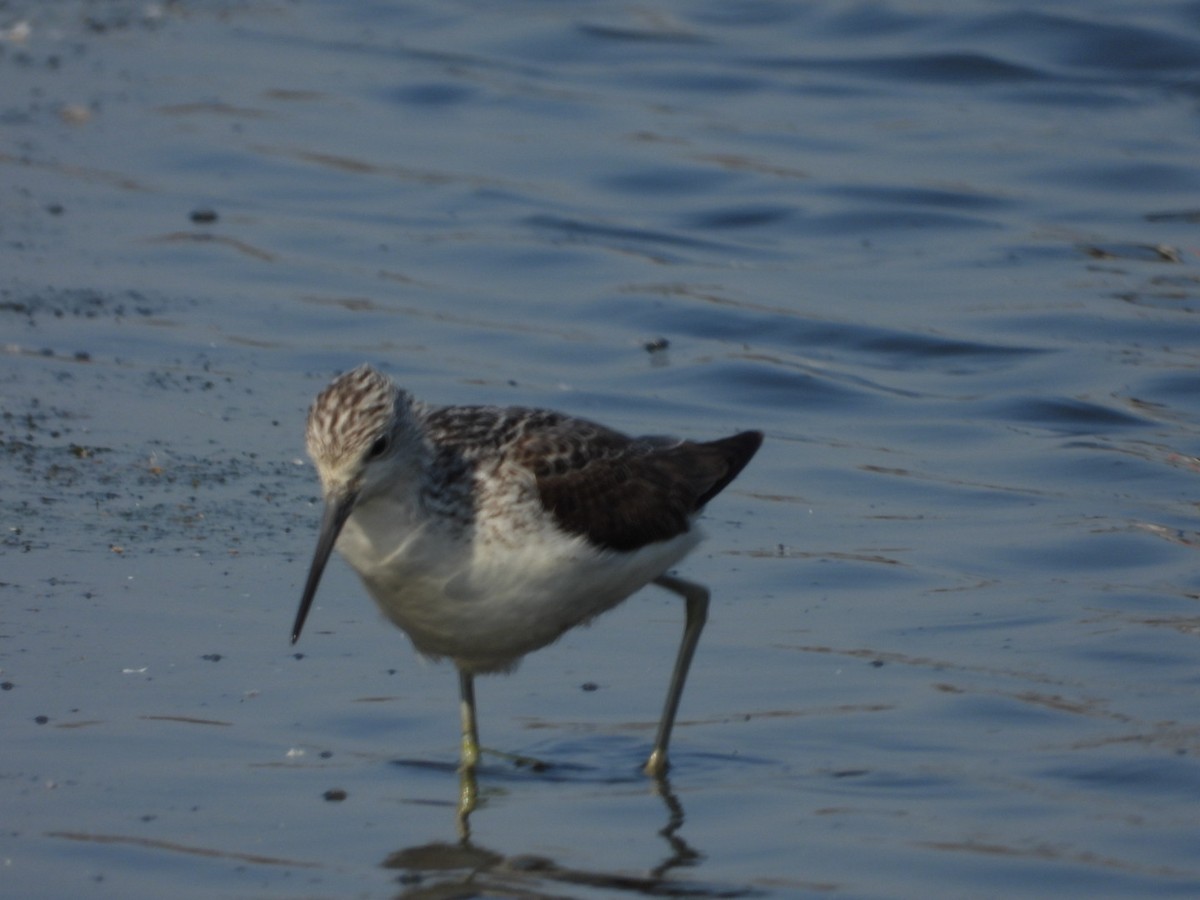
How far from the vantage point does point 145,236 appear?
43.9 ft

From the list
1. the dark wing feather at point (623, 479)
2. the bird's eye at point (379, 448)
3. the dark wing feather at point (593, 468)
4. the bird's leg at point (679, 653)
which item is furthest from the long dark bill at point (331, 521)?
the bird's leg at point (679, 653)

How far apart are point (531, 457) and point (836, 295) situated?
22.0 feet

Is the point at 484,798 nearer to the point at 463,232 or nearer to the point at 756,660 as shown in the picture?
the point at 756,660

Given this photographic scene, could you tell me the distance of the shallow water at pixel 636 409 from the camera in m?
6.41

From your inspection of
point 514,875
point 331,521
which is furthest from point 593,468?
point 514,875

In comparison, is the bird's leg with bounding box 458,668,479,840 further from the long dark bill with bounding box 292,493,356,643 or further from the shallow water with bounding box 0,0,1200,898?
the long dark bill with bounding box 292,493,356,643

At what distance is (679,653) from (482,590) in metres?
1.19

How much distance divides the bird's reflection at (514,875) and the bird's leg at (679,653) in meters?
0.61

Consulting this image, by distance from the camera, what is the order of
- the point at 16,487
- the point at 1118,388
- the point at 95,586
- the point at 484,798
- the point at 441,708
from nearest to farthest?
the point at 484,798 → the point at 441,708 → the point at 95,586 → the point at 16,487 → the point at 1118,388

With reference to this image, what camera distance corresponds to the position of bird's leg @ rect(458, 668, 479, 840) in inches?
259

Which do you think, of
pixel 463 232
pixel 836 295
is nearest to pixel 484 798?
pixel 836 295

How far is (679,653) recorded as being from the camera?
24.6 feet

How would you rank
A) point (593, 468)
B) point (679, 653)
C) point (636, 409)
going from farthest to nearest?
point (636, 409), point (679, 653), point (593, 468)

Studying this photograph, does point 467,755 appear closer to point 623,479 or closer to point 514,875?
point 514,875
